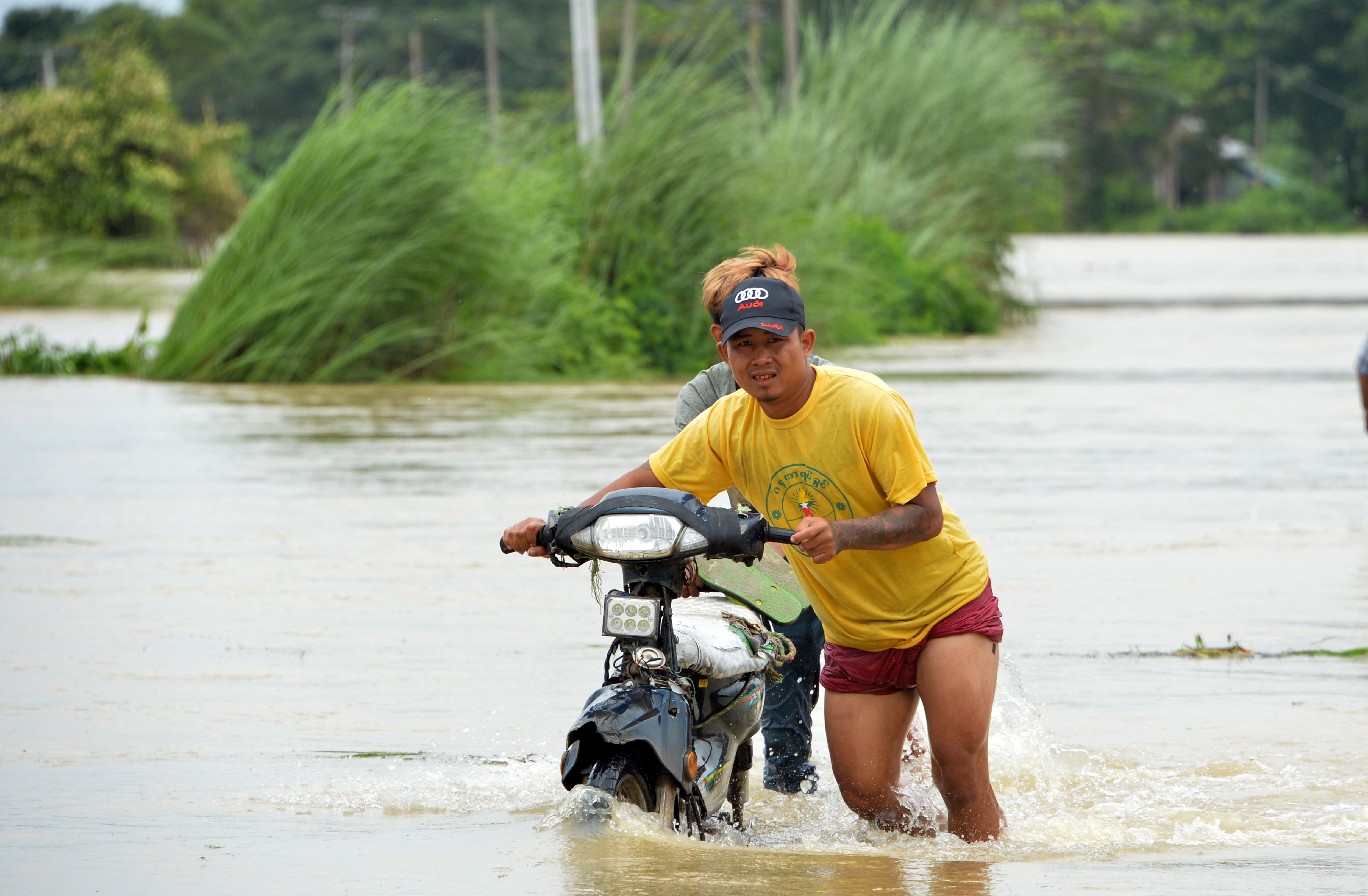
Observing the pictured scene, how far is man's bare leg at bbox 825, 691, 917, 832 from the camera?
458 centimetres

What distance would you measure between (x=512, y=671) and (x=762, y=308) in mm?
2646

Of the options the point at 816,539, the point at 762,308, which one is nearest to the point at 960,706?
the point at 816,539

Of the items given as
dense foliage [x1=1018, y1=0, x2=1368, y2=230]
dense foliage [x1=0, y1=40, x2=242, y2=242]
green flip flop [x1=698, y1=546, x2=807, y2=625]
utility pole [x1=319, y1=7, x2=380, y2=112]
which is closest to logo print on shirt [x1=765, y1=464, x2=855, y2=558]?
green flip flop [x1=698, y1=546, x2=807, y2=625]

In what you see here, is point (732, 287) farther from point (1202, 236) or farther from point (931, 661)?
point (1202, 236)

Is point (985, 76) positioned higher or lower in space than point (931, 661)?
higher

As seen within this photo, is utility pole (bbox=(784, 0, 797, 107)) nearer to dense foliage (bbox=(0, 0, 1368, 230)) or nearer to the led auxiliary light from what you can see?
the led auxiliary light

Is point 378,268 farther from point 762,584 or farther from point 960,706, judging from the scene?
point 960,706

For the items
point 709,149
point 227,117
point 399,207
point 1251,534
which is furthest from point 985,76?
point 227,117

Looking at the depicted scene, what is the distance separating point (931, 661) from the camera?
438 centimetres

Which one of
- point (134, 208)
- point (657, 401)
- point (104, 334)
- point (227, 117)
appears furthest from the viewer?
point (227, 117)

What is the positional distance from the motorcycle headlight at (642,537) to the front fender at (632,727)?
31cm

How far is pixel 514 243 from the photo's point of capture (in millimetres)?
17625

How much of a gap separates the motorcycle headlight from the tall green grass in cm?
1332

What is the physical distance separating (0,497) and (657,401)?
6626mm
